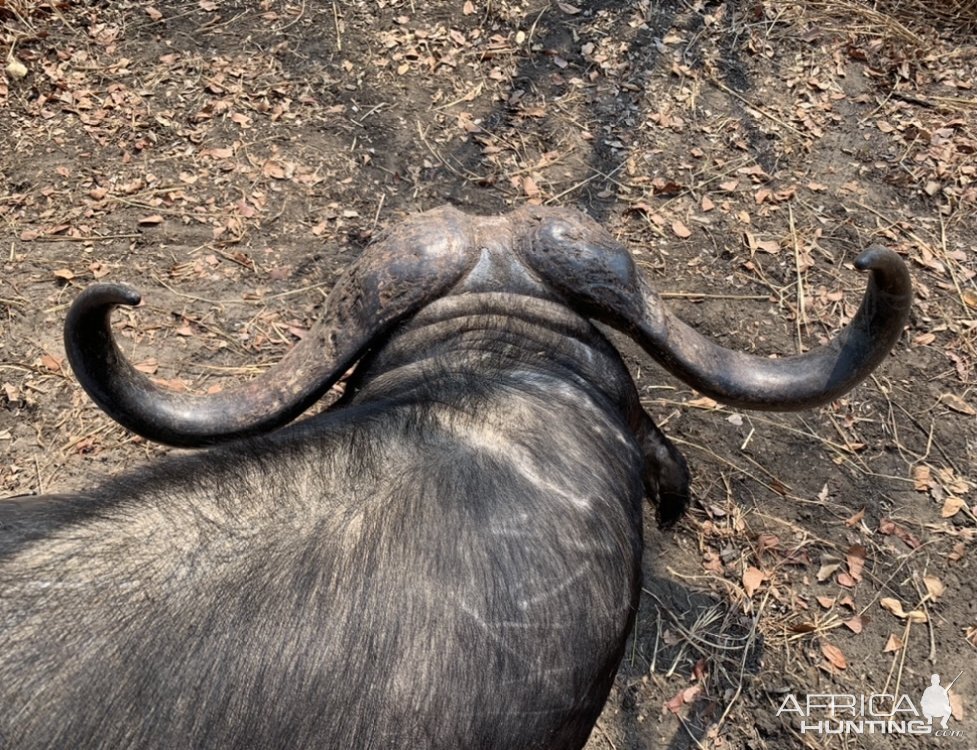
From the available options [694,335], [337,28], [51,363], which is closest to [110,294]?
[694,335]

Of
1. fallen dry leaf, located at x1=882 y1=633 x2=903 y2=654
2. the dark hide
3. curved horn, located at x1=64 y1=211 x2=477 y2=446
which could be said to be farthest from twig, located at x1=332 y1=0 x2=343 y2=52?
fallen dry leaf, located at x1=882 y1=633 x2=903 y2=654

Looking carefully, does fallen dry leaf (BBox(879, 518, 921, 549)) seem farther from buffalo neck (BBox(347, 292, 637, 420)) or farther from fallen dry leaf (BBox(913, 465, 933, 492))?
buffalo neck (BBox(347, 292, 637, 420))

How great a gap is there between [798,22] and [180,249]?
14.5ft

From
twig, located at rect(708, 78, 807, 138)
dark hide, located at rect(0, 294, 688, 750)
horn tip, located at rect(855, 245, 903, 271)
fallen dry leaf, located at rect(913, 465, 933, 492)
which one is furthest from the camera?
twig, located at rect(708, 78, 807, 138)

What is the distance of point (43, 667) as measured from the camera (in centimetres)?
166

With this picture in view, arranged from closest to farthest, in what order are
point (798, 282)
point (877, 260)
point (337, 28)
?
point (877, 260)
point (798, 282)
point (337, 28)

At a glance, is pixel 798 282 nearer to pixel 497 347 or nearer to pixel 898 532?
pixel 898 532

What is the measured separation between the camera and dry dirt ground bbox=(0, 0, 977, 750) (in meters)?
3.76

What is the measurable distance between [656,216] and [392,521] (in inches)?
139

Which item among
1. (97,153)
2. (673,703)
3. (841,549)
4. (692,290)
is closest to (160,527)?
(673,703)

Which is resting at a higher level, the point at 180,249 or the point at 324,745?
the point at 324,745

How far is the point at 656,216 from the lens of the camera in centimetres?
509

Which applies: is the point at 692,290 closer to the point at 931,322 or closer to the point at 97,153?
the point at 931,322

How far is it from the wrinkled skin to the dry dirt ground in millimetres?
1450
